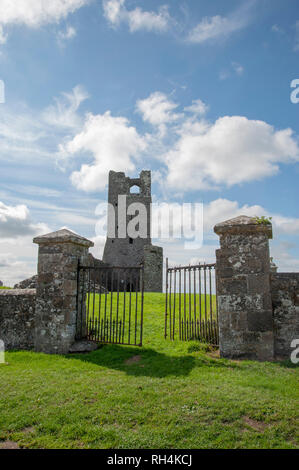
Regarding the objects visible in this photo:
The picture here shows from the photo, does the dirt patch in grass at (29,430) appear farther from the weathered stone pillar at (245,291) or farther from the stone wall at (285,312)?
the stone wall at (285,312)

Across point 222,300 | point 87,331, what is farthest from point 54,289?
point 222,300

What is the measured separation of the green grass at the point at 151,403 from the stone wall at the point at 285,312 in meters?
0.57

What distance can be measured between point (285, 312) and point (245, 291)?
95 cm

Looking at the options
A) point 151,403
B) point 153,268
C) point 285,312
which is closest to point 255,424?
point 151,403

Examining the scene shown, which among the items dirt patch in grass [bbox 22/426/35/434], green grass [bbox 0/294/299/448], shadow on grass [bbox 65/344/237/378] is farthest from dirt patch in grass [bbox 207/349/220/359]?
dirt patch in grass [bbox 22/426/35/434]

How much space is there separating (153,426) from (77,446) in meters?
0.91

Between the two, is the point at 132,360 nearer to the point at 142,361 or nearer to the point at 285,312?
the point at 142,361

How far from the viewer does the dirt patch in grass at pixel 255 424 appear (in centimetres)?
368

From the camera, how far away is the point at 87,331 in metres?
7.79

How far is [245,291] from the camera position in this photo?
20.7ft

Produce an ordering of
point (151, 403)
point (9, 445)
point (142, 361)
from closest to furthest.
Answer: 1. point (9, 445)
2. point (151, 403)
3. point (142, 361)

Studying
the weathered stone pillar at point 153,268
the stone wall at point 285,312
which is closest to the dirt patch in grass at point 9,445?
the stone wall at point 285,312

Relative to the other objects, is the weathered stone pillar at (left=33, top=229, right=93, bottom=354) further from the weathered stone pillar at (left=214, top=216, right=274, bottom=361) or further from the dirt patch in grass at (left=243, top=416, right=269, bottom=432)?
the dirt patch in grass at (left=243, top=416, right=269, bottom=432)

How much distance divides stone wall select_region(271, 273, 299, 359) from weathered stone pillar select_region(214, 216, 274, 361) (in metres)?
0.28
